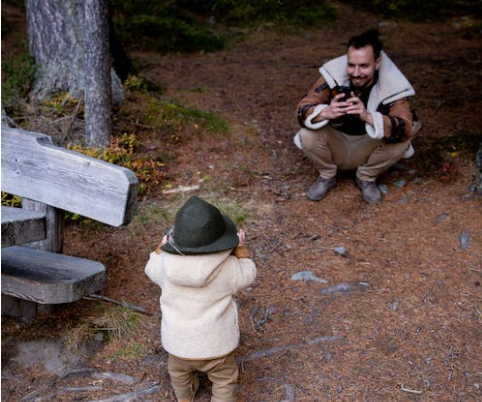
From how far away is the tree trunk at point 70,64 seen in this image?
602 centimetres

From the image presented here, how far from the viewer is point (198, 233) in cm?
298

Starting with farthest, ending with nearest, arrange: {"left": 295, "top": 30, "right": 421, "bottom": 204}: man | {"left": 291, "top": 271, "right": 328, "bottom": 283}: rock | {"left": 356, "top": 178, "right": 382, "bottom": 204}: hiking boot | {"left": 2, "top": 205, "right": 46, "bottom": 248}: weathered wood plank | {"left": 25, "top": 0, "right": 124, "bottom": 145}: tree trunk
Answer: {"left": 25, "top": 0, "right": 124, "bottom": 145}: tree trunk < {"left": 356, "top": 178, "right": 382, "bottom": 204}: hiking boot < {"left": 295, "top": 30, "right": 421, "bottom": 204}: man < {"left": 291, "top": 271, "right": 328, "bottom": 283}: rock < {"left": 2, "top": 205, "right": 46, "bottom": 248}: weathered wood plank

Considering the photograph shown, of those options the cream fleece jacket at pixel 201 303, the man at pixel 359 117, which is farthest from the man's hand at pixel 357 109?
the cream fleece jacket at pixel 201 303

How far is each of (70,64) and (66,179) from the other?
129 inches

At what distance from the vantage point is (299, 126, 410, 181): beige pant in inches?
216

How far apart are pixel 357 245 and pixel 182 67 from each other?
5647 millimetres

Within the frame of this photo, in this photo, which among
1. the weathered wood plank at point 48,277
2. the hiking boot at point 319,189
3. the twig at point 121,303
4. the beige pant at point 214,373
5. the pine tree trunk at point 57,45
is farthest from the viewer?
the pine tree trunk at point 57,45

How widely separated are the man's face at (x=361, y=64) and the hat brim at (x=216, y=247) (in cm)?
258

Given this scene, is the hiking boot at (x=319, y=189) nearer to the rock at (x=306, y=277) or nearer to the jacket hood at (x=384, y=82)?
the jacket hood at (x=384, y=82)

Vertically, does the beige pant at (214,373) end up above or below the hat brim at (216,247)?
below

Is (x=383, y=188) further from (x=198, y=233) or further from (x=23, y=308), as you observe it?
(x=23, y=308)

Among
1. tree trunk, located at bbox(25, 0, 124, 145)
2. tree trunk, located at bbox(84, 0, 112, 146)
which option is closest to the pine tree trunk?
tree trunk, located at bbox(25, 0, 124, 145)

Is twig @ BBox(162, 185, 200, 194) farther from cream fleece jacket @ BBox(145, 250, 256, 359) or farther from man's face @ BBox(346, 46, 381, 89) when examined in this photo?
cream fleece jacket @ BBox(145, 250, 256, 359)

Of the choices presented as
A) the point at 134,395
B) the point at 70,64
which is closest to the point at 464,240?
the point at 134,395
